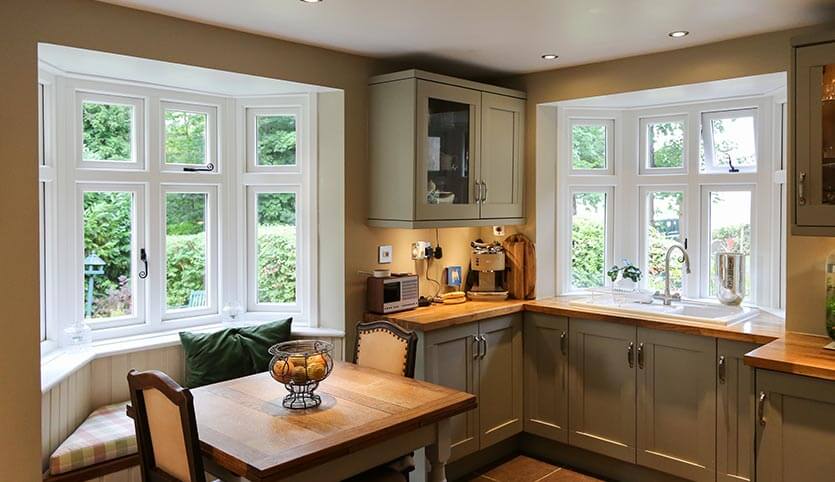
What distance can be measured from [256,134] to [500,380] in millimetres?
2052

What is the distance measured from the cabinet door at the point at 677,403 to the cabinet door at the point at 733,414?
0.10ft

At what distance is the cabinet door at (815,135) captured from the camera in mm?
2740

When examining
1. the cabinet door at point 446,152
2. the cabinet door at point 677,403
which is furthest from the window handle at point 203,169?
the cabinet door at point 677,403

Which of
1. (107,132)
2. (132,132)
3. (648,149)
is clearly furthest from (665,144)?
(107,132)

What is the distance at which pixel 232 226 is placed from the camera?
→ 12.2 feet

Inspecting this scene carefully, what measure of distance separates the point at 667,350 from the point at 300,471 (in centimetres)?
223

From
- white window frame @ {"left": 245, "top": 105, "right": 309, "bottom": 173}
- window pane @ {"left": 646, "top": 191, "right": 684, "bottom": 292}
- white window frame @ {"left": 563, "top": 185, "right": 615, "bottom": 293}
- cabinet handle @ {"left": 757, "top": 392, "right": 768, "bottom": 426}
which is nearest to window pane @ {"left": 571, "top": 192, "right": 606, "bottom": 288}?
white window frame @ {"left": 563, "top": 185, "right": 615, "bottom": 293}

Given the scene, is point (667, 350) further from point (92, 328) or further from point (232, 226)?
point (92, 328)

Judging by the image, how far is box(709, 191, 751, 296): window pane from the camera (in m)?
3.82

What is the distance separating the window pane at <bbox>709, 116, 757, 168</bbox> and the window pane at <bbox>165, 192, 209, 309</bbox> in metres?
3.08

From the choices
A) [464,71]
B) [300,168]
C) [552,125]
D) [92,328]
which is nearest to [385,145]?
[300,168]

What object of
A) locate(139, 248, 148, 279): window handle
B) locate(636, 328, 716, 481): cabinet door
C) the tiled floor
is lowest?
the tiled floor

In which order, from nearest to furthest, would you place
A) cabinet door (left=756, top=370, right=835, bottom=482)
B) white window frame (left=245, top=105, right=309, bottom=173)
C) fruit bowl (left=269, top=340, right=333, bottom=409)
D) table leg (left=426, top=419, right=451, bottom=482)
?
fruit bowl (left=269, top=340, right=333, bottom=409) → table leg (left=426, top=419, right=451, bottom=482) → cabinet door (left=756, top=370, right=835, bottom=482) → white window frame (left=245, top=105, right=309, bottom=173)

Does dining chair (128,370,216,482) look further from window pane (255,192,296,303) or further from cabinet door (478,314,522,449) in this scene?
cabinet door (478,314,522,449)
